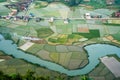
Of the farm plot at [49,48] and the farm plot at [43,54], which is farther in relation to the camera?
the farm plot at [49,48]

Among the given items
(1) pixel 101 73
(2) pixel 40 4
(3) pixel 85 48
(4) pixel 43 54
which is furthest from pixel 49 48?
(2) pixel 40 4

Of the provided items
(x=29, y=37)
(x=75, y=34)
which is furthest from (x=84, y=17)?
(x=29, y=37)

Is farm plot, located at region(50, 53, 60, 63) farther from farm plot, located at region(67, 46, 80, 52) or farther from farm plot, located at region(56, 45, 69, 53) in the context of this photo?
farm plot, located at region(67, 46, 80, 52)

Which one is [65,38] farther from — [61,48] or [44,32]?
[44,32]

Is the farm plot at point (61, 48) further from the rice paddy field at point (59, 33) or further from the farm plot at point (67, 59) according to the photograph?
Result: the farm plot at point (67, 59)

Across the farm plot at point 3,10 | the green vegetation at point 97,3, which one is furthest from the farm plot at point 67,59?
the green vegetation at point 97,3

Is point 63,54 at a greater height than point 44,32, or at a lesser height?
lesser

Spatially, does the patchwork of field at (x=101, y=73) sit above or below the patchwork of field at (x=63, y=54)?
below
